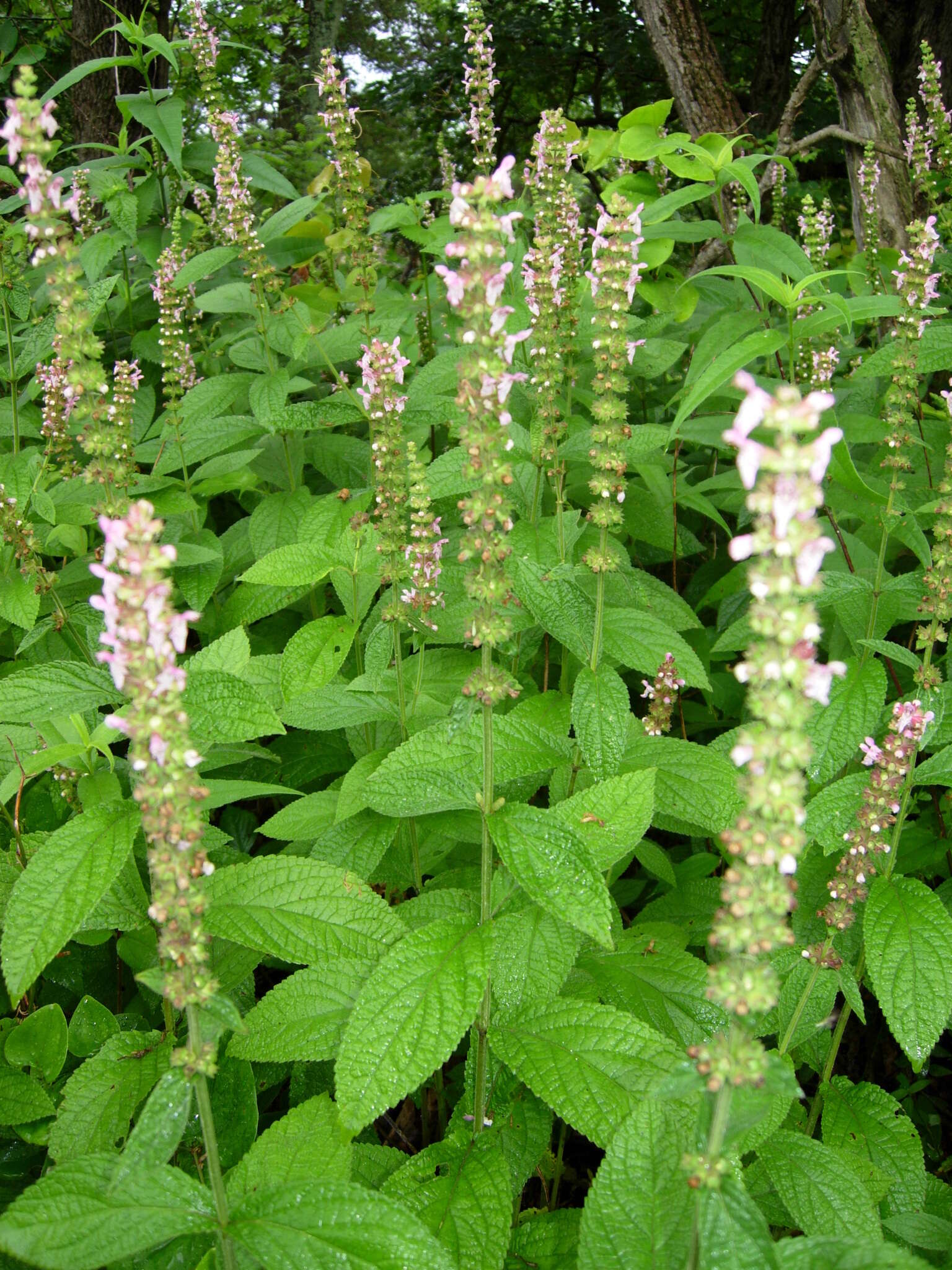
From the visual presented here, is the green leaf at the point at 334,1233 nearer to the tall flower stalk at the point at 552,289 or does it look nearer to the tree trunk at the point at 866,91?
the tall flower stalk at the point at 552,289

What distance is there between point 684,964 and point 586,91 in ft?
55.8

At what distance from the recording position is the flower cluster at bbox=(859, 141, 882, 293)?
17.4 feet

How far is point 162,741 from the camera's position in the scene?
167cm

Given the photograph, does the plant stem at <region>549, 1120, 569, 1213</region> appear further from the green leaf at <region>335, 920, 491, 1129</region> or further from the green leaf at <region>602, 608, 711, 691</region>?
the green leaf at <region>602, 608, 711, 691</region>

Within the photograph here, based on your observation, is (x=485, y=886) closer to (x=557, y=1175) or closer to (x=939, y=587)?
(x=557, y=1175)

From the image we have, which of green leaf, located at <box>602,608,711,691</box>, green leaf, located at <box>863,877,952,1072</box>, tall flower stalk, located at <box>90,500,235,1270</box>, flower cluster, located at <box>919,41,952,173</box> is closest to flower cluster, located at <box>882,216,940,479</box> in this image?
green leaf, located at <box>602,608,711,691</box>

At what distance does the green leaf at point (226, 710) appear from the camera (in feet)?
7.68

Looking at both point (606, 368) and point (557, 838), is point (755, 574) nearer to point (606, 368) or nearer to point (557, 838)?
point (557, 838)

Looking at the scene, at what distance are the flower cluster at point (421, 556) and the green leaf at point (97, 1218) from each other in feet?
5.78

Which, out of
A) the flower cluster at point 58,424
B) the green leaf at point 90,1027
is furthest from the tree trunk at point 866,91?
the green leaf at point 90,1027

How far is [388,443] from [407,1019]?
1.73m

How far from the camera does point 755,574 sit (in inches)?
55.8

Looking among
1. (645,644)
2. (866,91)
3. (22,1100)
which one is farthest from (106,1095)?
(866,91)

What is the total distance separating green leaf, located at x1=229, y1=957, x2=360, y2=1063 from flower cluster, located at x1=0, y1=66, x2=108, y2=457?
5.18 ft
